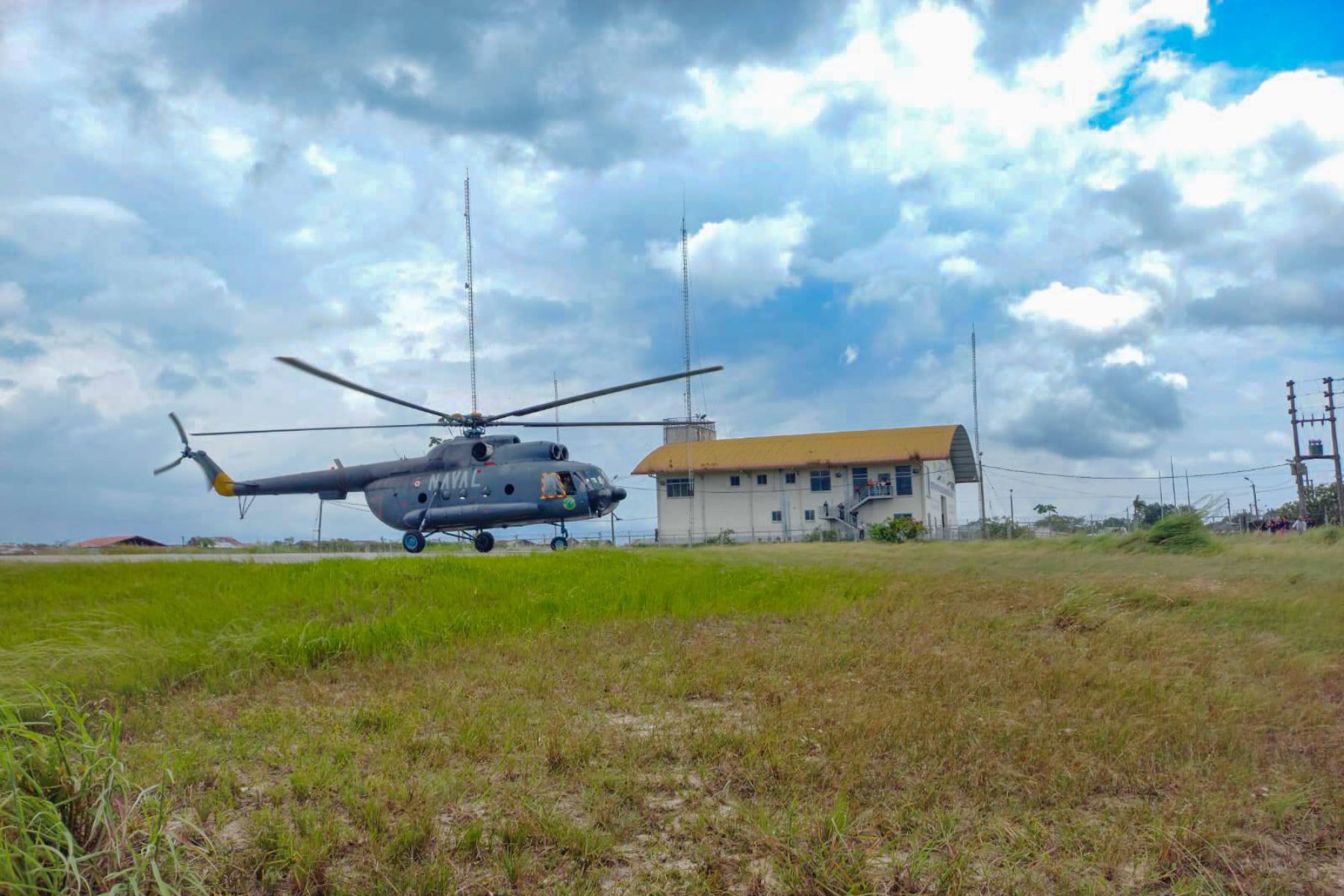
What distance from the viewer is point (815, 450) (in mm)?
44719

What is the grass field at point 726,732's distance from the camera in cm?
359

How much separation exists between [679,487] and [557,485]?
981 inches

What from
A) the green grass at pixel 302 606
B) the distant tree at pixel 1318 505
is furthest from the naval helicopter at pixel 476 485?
the distant tree at pixel 1318 505

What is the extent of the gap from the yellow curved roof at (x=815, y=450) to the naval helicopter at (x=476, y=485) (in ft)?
71.9

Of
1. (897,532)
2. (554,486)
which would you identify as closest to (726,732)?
(554,486)

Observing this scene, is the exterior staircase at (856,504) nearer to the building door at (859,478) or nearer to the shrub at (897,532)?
the building door at (859,478)

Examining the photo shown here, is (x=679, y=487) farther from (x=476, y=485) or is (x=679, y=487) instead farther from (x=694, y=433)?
(x=476, y=485)

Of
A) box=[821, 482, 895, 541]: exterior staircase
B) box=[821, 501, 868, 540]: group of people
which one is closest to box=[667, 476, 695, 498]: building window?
box=[821, 501, 868, 540]: group of people

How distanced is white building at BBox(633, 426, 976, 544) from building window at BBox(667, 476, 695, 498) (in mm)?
40

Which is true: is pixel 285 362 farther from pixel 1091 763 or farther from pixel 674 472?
pixel 674 472

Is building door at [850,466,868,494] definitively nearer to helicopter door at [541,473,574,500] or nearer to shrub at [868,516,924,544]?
shrub at [868,516,924,544]

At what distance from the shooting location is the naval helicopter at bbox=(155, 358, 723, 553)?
22.1 m

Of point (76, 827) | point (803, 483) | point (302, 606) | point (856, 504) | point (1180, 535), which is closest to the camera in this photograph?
point (76, 827)

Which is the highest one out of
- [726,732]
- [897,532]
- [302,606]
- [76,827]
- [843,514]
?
[843,514]
